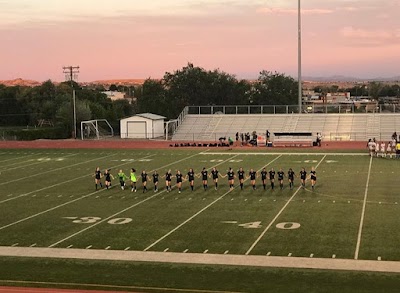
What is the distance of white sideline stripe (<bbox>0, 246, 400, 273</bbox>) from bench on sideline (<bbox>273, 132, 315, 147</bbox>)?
30.3m

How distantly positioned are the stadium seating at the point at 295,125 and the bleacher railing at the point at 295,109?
1.18m

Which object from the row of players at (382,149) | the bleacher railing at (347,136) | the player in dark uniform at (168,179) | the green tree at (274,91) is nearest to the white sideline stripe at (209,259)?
the player in dark uniform at (168,179)

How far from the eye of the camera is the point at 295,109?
58719 millimetres

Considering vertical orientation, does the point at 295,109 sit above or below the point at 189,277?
above

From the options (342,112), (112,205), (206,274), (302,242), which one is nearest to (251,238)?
(302,242)

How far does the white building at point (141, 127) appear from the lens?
180 ft

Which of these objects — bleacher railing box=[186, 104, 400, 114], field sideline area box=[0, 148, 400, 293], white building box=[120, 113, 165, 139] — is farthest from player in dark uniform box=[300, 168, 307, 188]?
bleacher railing box=[186, 104, 400, 114]

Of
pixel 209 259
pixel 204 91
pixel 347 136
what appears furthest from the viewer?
pixel 204 91

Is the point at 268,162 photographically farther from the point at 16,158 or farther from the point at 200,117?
the point at 200,117

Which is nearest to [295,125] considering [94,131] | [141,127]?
[141,127]

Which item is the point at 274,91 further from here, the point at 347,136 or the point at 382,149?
the point at 382,149

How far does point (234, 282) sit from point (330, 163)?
22.1 metres

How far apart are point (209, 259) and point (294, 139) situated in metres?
31.0

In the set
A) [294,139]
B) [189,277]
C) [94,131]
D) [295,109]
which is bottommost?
[189,277]
